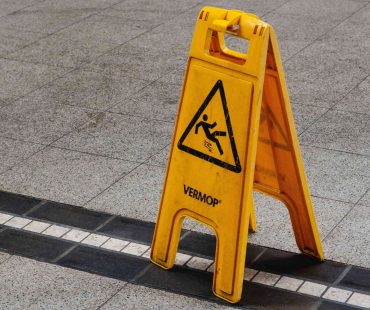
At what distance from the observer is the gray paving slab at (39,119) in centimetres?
799

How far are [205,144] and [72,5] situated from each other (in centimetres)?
640

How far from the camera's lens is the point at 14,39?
33.9 ft

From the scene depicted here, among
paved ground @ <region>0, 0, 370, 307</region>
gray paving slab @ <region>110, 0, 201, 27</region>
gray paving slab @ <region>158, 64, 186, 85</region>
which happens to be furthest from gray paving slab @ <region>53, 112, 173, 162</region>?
gray paving slab @ <region>110, 0, 201, 27</region>

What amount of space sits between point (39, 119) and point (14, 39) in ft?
7.71

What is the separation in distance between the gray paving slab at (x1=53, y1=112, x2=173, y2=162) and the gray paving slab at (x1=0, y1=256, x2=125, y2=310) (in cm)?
170

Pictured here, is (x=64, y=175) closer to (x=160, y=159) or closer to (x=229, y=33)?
(x=160, y=159)

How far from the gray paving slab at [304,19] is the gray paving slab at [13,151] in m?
2.96

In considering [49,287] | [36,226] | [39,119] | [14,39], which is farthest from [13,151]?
[14,39]

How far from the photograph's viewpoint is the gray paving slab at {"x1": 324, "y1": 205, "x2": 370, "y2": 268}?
603cm

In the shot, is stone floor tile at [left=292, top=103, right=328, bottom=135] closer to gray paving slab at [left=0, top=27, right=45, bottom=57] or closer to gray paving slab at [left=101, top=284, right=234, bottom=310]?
gray paving slab at [left=101, top=284, right=234, bottom=310]

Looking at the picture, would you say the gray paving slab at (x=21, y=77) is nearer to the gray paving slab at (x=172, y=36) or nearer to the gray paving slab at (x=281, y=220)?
the gray paving slab at (x=172, y=36)

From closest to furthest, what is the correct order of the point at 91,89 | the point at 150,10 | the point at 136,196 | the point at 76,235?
the point at 76,235 < the point at 136,196 < the point at 91,89 < the point at 150,10

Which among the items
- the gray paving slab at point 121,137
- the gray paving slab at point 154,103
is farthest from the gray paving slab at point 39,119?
the gray paving slab at point 154,103

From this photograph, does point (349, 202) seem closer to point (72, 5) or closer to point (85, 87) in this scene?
point (85, 87)
